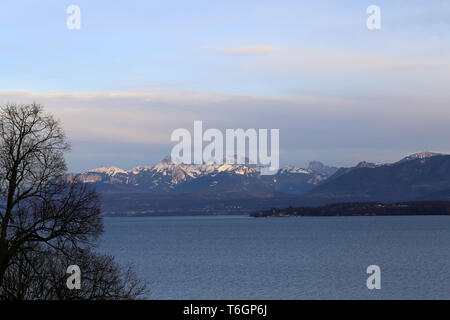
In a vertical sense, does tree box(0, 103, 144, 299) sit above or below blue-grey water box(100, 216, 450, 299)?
above

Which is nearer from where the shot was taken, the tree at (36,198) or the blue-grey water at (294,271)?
the tree at (36,198)

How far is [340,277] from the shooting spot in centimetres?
9638

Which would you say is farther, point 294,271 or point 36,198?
point 294,271

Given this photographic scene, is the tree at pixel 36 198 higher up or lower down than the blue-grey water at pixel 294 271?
higher up

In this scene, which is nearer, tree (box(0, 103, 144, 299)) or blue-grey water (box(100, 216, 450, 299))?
tree (box(0, 103, 144, 299))

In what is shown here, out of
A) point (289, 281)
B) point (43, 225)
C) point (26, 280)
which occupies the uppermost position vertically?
point (43, 225)

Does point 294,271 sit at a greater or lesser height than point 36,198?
lesser

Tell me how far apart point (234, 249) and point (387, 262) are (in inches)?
1959

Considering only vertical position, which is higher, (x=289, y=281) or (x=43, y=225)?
(x=43, y=225)

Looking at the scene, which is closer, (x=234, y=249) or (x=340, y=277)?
(x=340, y=277)
